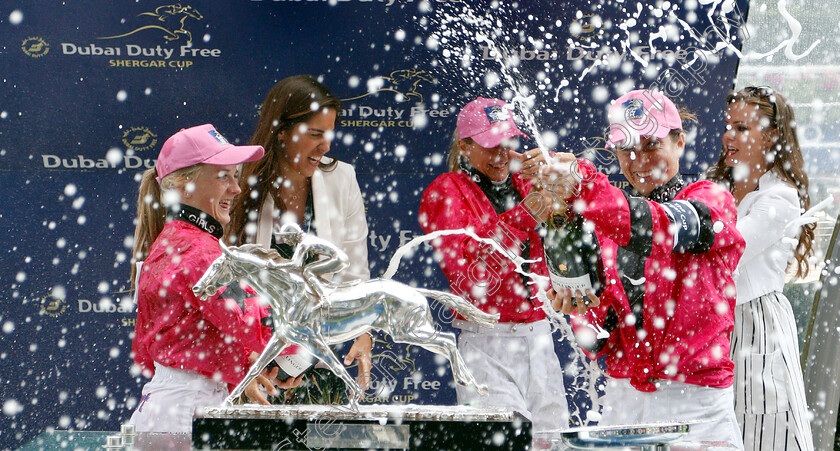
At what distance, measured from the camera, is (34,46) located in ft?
11.4

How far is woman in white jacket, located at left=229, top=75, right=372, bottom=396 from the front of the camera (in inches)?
111

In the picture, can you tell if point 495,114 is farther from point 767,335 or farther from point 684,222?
point 767,335

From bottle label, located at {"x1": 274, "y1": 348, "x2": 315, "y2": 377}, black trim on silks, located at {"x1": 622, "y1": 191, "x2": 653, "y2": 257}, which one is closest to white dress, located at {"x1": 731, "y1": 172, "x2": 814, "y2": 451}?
black trim on silks, located at {"x1": 622, "y1": 191, "x2": 653, "y2": 257}

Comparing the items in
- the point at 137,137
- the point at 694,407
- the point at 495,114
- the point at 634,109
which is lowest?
the point at 694,407

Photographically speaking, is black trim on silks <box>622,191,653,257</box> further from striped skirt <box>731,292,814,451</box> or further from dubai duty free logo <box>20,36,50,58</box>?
dubai duty free logo <box>20,36,50,58</box>

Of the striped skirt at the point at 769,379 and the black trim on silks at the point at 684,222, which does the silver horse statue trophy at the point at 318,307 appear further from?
the striped skirt at the point at 769,379

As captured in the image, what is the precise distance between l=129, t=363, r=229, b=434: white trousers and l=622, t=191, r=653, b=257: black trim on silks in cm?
129

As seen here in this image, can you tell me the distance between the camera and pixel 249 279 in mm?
1756

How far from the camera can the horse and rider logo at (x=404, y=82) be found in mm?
3564

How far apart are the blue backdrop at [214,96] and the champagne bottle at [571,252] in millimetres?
1554

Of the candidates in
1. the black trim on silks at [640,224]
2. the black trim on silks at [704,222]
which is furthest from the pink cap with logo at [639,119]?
the black trim on silks at [640,224]

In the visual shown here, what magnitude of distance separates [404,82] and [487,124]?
84 centimetres

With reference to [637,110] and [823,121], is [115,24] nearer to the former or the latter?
[637,110]

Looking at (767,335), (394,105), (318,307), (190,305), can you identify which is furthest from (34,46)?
(767,335)
